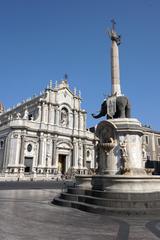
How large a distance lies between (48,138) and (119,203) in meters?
42.6

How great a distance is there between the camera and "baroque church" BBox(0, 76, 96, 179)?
4725 cm

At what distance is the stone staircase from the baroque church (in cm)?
3501

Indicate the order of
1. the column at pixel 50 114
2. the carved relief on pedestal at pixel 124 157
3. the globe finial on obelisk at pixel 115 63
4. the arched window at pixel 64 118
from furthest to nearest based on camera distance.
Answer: the arched window at pixel 64 118
the column at pixel 50 114
the globe finial on obelisk at pixel 115 63
the carved relief on pedestal at pixel 124 157

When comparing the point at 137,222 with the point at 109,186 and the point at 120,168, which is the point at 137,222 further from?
the point at 120,168

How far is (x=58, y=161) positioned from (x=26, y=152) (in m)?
8.79

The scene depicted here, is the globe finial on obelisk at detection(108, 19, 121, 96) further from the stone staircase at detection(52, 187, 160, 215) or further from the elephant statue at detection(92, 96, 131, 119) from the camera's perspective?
the stone staircase at detection(52, 187, 160, 215)

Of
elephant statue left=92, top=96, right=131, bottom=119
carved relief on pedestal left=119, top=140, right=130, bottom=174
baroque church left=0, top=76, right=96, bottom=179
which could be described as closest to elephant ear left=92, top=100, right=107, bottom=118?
elephant statue left=92, top=96, right=131, bottom=119

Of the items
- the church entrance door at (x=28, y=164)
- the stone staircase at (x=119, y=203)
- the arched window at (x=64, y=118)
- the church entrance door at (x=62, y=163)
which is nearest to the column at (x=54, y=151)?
the church entrance door at (x=62, y=163)

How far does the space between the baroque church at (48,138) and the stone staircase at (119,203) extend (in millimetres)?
35013

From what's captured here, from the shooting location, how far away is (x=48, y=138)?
52.0 m

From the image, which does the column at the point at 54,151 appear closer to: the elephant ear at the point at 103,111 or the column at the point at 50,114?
the column at the point at 50,114

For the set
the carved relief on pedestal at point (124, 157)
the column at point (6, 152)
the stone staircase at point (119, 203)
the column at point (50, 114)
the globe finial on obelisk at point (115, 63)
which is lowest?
the stone staircase at point (119, 203)

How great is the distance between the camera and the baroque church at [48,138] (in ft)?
155

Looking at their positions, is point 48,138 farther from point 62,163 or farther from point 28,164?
point 62,163
